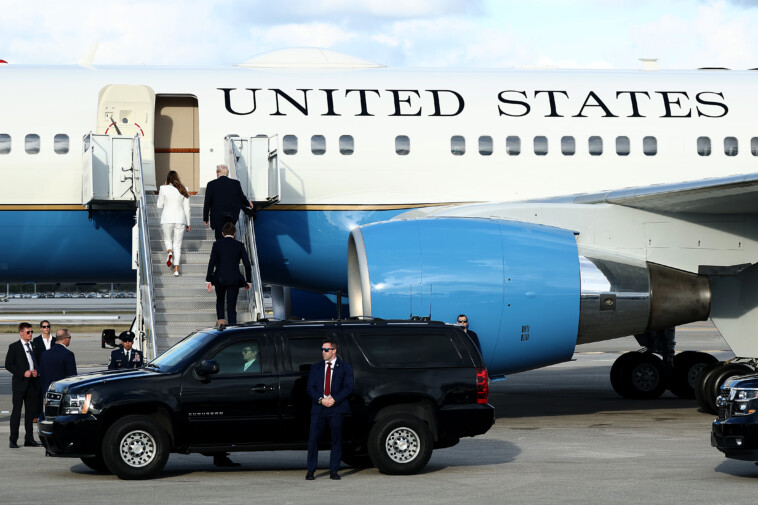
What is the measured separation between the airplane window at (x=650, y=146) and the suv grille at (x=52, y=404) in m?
11.4

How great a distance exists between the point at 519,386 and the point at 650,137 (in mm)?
7731

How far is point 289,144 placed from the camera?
19141 millimetres

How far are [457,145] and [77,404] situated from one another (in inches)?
356

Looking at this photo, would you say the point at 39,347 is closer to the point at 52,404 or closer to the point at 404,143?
the point at 52,404

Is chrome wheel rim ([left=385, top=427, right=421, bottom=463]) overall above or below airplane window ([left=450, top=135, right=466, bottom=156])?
below

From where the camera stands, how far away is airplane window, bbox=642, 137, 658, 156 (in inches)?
792

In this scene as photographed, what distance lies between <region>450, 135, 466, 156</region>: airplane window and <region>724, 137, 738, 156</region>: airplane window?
4.76m

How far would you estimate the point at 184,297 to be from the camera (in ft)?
58.1

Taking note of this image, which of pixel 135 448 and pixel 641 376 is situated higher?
pixel 641 376

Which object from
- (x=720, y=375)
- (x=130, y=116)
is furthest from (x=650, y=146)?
(x=130, y=116)

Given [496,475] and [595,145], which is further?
[595,145]

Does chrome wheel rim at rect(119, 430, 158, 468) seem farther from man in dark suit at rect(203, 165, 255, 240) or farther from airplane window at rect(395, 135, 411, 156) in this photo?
airplane window at rect(395, 135, 411, 156)

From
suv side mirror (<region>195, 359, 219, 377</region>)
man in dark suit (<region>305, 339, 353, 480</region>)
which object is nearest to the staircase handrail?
suv side mirror (<region>195, 359, 219, 377</region>)

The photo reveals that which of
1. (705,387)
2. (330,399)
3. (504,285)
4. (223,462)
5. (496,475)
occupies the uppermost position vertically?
(504,285)
